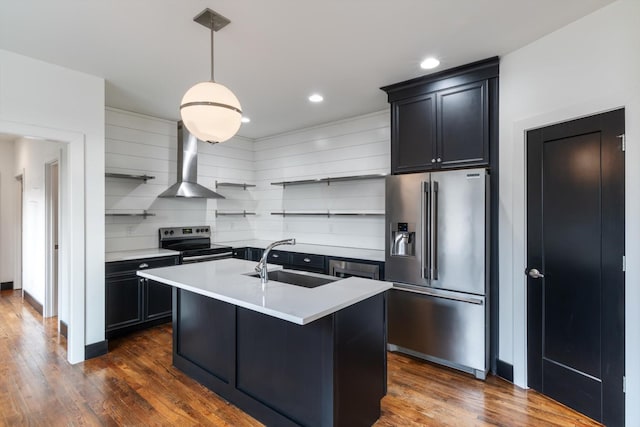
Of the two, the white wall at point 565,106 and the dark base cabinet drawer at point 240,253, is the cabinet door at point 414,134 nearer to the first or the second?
the white wall at point 565,106

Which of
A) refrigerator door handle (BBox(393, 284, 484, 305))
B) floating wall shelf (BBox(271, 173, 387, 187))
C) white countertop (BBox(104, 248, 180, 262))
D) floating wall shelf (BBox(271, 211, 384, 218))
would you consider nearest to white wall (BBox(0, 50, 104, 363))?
white countertop (BBox(104, 248, 180, 262))

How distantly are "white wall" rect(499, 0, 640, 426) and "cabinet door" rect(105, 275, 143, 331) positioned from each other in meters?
3.86

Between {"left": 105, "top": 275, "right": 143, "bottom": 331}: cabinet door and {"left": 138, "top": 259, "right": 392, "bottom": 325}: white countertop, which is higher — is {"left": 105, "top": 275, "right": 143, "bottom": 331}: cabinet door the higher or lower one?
the lower one

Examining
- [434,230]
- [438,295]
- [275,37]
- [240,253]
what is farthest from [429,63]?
[240,253]

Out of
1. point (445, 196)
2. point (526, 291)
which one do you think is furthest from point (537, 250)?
point (445, 196)

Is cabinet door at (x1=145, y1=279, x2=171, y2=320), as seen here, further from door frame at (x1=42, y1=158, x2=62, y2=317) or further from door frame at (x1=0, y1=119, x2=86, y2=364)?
door frame at (x1=42, y1=158, x2=62, y2=317)

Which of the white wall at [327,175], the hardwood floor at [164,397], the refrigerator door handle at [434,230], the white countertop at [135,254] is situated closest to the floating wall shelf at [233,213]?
the white wall at [327,175]

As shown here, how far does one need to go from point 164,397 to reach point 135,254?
2022 millimetres

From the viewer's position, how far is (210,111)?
1.98 m

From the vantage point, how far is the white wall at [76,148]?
9.40 ft

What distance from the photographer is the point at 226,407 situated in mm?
2439

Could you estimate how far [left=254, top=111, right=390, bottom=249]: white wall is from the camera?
4492mm

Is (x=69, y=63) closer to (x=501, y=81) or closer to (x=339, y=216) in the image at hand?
(x=339, y=216)

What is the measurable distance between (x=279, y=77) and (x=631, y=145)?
2.85m
